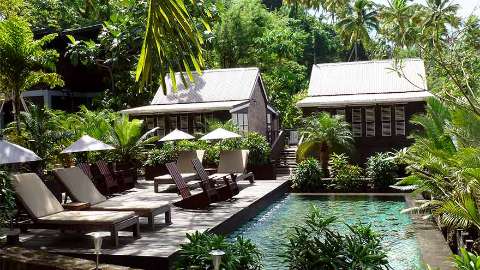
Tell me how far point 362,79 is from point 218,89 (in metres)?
6.50

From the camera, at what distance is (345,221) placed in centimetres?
1208

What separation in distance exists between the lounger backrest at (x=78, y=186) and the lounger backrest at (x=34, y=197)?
1.01m

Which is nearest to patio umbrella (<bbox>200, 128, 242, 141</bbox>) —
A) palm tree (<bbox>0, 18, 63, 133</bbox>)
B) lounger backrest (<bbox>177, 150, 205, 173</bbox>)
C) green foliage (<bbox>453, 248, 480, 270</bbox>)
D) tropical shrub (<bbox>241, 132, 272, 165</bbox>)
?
lounger backrest (<bbox>177, 150, 205, 173</bbox>)

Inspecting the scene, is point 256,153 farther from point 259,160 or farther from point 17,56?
point 17,56

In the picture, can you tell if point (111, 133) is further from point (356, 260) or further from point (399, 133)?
point (356, 260)

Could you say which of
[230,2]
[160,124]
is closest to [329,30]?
[230,2]

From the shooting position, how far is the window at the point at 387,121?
72.8 ft

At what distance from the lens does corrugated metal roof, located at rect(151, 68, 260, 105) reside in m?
25.1

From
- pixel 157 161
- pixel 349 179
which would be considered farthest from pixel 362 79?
pixel 157 161

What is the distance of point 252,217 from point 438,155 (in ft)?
14.0

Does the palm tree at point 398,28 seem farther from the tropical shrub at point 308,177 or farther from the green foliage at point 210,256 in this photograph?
the tropical shrub at point 308,177

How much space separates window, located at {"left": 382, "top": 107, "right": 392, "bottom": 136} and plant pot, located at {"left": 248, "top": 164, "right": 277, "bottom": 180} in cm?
571

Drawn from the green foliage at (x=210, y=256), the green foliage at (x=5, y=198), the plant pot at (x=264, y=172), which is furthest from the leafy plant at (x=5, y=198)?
the plant pot at (x=264, y=172)

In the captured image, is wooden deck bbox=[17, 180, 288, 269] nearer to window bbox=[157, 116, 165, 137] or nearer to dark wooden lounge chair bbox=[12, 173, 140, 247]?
dark wooden lounge chair bbox=[12, 173, 140, 247]
